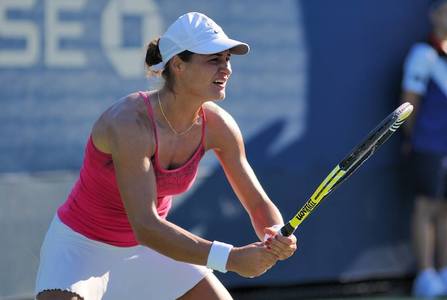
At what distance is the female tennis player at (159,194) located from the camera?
382cm

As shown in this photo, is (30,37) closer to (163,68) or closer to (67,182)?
(67,182)


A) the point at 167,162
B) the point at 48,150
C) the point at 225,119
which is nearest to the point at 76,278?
the point at 167,162

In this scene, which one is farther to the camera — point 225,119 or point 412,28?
point 412,28

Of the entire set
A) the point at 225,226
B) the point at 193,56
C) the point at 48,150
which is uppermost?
the point at 193,56

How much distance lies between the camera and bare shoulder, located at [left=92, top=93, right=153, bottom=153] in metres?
3.84

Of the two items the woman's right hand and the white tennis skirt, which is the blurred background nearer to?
the white tennis skirt

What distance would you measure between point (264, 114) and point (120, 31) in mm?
1000

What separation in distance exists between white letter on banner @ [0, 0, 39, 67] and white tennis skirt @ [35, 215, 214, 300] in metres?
1.69

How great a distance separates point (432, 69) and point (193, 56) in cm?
313

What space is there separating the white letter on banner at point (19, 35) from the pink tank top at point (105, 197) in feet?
5.42

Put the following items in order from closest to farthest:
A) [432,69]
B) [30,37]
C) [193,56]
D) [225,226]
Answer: [193,56], [30,37], [225,226], [432,69]

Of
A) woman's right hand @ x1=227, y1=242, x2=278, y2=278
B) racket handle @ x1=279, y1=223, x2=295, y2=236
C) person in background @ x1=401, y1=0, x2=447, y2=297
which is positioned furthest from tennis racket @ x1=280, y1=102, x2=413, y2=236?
person in background @ x1=401, y1=0, x2=447, y2=297

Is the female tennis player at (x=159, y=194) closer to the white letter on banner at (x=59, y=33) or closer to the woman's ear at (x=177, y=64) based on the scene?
the woman's ear at (x=177, y=64)

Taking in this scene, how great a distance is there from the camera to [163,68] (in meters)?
4.04
